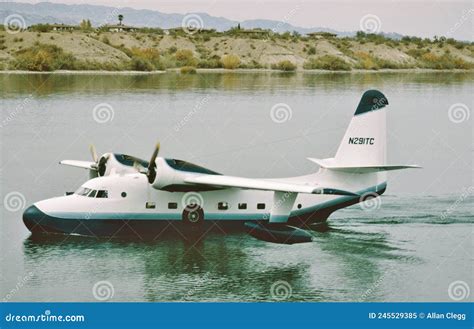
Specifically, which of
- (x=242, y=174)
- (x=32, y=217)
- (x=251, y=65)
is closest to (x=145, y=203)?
(x=32, y=217)

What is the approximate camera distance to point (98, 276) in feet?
109

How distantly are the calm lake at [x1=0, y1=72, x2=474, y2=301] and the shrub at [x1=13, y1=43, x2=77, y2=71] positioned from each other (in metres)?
11.3

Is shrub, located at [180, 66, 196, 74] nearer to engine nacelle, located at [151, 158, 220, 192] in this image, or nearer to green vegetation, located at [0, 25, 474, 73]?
green vegetation, located at [0, 25, 474, 73]

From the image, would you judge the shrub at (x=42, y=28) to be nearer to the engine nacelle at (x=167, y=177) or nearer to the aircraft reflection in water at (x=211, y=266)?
the aircraft reflection in water at (x=211, y=266)

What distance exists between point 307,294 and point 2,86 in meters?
68.3

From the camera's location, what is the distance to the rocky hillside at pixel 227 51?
11875 centimetres

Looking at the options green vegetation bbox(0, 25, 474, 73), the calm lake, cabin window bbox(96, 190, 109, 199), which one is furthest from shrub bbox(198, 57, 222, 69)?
cabin window bbox(96, 190, 109, 199)

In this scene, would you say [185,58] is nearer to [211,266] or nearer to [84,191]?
[84,191]

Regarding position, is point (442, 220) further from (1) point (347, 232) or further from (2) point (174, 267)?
(2) point (174, 267)

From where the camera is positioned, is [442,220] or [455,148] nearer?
[442,220]

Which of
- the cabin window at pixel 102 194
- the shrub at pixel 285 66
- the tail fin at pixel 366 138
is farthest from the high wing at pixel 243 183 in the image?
the shrub at pixel 285 66

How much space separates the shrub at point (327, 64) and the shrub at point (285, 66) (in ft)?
7.14

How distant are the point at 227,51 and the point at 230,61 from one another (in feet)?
21.6
